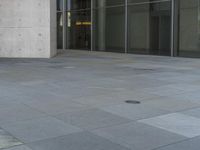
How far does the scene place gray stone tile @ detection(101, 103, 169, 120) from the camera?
23.4 ft

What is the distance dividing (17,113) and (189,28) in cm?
1911

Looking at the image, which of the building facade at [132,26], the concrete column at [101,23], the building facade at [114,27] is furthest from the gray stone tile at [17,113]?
the concrete column at [101,23]

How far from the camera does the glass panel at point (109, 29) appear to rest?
2939 cm

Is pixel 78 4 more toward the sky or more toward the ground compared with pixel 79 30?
more toward the sky

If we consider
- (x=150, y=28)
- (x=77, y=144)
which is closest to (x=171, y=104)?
(x=77, y=144)

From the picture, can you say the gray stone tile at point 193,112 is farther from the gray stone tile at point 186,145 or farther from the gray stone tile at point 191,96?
the gray stone tile at point 186,145

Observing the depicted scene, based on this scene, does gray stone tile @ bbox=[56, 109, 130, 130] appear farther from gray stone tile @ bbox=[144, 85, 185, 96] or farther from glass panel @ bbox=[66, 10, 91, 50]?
glass panel @ bbox=[66, 10, 91, 50]

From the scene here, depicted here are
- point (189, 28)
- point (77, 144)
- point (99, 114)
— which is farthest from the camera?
point (189, 28)

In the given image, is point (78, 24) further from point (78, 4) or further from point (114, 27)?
point (114, 27)

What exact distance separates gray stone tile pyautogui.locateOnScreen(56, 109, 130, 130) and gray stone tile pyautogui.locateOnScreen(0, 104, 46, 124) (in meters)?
0.55

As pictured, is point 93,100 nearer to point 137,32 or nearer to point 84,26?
point 137,32

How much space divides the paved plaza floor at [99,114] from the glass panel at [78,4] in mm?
21518

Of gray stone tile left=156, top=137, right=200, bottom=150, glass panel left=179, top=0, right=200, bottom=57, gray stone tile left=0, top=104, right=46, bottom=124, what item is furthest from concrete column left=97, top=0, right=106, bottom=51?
gray stone tile left=156, top=137, right=200, bottom=150

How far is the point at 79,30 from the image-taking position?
113 feet
